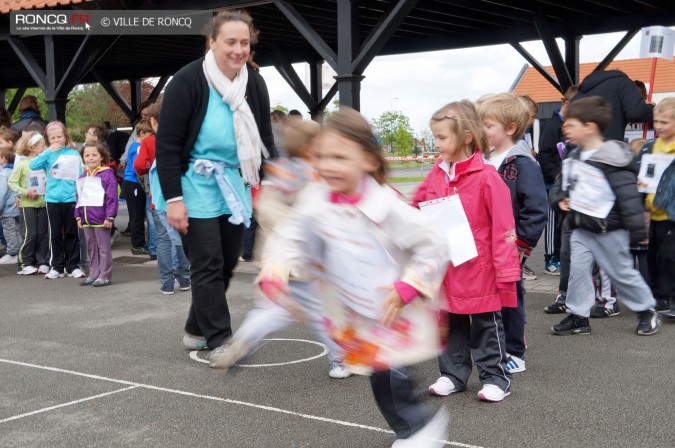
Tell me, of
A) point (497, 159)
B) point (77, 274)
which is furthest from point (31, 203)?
point (497, 159)

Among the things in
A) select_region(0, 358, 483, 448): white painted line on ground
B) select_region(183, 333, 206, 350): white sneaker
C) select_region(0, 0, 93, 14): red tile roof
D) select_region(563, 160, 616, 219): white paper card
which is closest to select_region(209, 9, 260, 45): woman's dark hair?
select_region(183, 333, 206, 350): white sneaker

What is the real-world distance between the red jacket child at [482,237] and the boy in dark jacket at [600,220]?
5.35ft

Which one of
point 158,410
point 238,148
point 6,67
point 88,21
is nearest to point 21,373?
point 158,410

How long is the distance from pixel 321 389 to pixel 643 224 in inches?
99.1

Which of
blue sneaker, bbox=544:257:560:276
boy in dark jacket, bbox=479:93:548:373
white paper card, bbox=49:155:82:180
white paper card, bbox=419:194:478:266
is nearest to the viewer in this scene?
white paper card, bbox=419:194:478:266

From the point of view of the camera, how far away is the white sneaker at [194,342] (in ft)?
19.2

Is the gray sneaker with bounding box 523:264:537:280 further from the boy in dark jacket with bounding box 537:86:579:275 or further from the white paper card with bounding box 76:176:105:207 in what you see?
the white paper card with bounding box 76:176:105:207

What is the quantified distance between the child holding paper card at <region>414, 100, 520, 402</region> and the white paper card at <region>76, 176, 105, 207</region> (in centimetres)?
558

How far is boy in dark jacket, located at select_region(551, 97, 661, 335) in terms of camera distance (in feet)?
18.7

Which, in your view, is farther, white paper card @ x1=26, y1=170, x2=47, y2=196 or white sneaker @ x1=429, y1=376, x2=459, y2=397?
white paper card @ x1=26, y1=170, x2=47, y2=196

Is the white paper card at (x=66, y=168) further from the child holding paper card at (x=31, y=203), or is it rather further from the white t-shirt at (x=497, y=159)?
the white t-shirt at (x=497, y=159)

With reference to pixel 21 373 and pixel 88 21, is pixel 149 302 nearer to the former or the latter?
pixel 21 373

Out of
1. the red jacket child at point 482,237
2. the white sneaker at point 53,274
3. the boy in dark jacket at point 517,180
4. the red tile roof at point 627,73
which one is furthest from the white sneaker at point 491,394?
the red tile roof at point 627,73

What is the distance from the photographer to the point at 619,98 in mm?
8266
